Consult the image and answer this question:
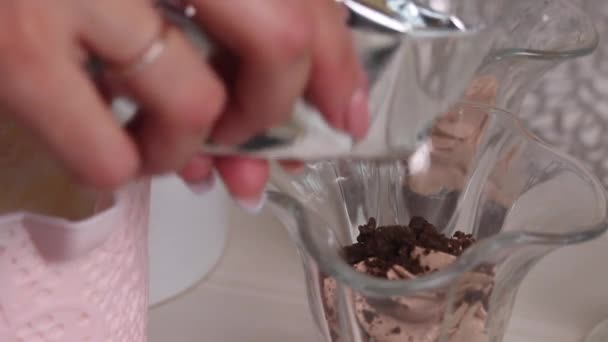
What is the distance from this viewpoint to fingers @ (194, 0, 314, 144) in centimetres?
11

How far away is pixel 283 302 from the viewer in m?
0.34

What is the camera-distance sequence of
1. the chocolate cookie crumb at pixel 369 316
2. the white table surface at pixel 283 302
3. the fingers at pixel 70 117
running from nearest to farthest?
the fingers at pixel 70 117
the chocolate cookie crumb at pixel 369 316
the white table surface at pixel 283 302

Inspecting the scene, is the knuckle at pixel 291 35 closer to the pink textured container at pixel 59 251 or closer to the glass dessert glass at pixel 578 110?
the pink textured container at pixel 59 251

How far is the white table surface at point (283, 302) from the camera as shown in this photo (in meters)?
0.32

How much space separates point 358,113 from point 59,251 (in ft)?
0.28

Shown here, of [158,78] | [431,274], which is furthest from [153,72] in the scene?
[431,274]

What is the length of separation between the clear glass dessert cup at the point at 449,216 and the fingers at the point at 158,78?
70 mm

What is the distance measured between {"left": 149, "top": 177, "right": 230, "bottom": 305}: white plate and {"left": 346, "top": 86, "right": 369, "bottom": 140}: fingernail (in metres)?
0.17

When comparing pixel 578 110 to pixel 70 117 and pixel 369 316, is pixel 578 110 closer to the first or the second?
pixel 369 316

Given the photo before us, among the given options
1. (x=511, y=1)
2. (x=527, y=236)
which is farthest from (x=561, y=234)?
(x=511, y=1)

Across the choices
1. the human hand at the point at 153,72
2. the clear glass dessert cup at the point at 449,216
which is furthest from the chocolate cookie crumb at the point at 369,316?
the human hand at the point at 153,72

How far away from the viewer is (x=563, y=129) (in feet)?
1.16

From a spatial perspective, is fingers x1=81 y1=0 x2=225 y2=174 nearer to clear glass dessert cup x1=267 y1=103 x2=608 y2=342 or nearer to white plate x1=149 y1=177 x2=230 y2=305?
clear glass dessert cup x1=267 y1=103 x2=608 y2=342

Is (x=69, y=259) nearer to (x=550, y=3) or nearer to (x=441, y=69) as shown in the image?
(x=441, y=69)
